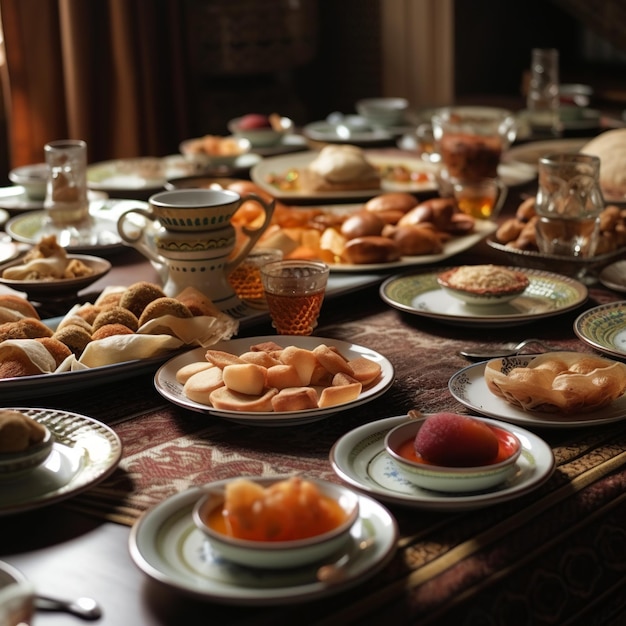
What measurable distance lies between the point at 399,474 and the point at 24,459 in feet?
1.16

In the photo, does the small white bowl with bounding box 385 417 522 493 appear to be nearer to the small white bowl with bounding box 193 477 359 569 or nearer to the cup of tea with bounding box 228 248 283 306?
the small white bowl with bounding box 193 477 359 569

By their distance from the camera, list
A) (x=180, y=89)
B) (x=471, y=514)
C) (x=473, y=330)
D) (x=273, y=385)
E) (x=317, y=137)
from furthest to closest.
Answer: (x=180, y=89), (x=317, y=137), (x=473, y=330), (x=273, y=385), (x=471, y=514)

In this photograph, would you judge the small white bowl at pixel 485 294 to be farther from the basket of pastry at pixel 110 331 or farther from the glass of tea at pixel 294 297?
the basket of pastry at pixel 110 331

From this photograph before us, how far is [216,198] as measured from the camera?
4.86 ft

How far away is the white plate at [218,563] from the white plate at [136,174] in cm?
154

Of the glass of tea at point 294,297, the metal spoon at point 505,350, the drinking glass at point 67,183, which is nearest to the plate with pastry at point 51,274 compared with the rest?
the drinking glass at point 67,183

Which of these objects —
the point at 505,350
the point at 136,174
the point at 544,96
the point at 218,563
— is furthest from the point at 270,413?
the point at 544,96

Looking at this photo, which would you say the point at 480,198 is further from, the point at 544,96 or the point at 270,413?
the point at 270,413

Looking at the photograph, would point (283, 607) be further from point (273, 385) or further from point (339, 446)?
point (273, 385)

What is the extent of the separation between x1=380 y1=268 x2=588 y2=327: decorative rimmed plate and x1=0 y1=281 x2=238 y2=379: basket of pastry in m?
0.32

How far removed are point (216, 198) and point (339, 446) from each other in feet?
2.05

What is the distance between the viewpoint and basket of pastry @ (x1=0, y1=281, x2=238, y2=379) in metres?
1.19

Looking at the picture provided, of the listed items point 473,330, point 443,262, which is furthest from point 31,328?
point 443,262

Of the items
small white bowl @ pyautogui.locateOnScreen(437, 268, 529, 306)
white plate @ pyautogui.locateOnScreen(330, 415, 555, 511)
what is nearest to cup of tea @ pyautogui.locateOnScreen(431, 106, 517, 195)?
small white bowl @ pyautogui.locateOnScreen(437, 268, 529, 306)
